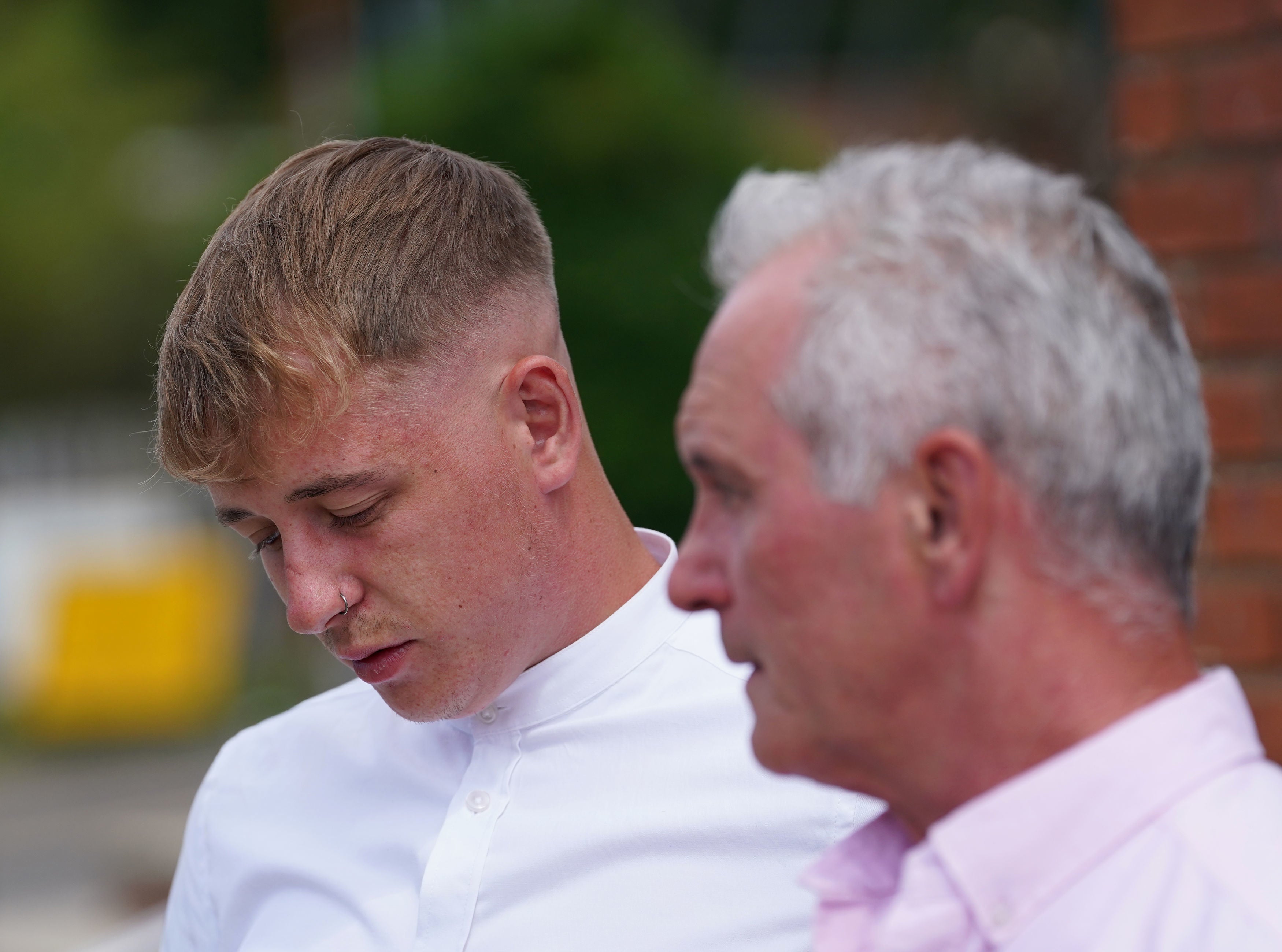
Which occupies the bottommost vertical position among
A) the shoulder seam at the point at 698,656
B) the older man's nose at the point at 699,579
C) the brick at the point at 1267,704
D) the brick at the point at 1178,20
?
the brick at the point at 1267,704

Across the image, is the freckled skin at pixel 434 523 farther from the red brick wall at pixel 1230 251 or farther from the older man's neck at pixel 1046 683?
the red brick wall at pixel 1230 251

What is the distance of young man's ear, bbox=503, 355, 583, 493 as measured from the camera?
6.76ft

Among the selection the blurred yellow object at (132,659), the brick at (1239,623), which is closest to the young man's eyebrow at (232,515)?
the brick at (1239,623)

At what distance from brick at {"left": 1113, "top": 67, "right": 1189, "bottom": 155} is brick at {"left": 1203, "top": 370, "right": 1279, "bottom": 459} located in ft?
1.33

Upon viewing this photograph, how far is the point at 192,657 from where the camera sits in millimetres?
11945

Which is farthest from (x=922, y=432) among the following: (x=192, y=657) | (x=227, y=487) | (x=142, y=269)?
(x=142, y=269)

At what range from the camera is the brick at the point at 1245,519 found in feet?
7.97

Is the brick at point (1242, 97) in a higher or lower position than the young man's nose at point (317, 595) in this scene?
higher

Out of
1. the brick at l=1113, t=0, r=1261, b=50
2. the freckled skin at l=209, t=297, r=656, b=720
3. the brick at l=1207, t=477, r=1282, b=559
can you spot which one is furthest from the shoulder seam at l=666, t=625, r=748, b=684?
the brick at l=1113, t=0, r=1261, b=50

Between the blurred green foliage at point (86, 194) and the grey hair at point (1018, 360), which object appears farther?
the blurred green foliage at point (86, 194)

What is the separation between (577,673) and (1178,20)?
1.47 m

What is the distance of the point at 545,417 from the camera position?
211cm

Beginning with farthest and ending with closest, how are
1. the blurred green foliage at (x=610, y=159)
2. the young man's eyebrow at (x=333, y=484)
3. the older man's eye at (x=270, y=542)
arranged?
1. the blurred green foliage at (x=610, y=159)
2. the older man's eye at (x=270, y=542)
3. the young man's eyebrow at (x=333, y=484)

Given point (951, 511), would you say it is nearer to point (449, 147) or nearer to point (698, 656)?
point (698, 656)
